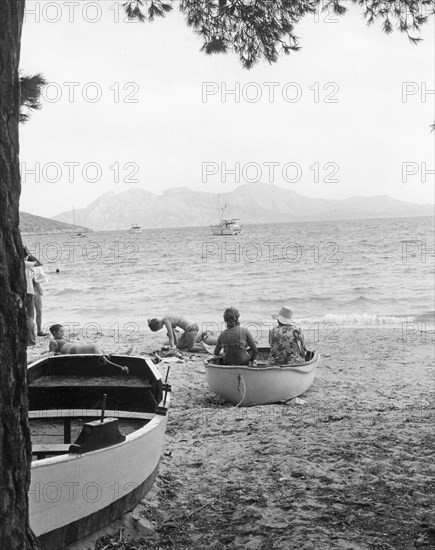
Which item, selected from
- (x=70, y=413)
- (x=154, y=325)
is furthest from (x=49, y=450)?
(x=154, y=325)

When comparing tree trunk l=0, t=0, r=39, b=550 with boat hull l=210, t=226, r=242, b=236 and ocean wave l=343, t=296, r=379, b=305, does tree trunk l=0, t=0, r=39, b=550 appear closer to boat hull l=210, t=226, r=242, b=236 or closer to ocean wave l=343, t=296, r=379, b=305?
ocean wave l=343, t=296, r=379, b=305

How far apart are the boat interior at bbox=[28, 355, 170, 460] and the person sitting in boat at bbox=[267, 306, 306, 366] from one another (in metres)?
2.70

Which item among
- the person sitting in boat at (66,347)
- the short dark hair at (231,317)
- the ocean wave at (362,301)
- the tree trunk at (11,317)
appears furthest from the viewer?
the ocean wave at (362,301)

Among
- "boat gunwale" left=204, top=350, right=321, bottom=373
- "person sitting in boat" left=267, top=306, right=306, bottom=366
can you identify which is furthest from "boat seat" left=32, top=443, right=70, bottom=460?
"person sitting in boat" left=267, top=306, right=306, bottom=366

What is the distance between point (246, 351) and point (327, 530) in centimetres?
462

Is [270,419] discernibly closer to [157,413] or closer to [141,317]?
[157,413]

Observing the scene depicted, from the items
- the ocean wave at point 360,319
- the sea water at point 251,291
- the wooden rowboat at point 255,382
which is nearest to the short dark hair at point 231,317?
the wooden rowboat at point 255,382

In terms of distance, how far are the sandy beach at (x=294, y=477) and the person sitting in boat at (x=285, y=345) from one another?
635 millimetres

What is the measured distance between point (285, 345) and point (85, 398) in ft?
12.6

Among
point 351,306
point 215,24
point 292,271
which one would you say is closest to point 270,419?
point 215,24

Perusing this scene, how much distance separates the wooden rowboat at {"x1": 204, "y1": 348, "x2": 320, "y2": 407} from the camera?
8.65 meters

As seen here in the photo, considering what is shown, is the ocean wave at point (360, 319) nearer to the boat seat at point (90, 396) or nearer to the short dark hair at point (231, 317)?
the short dark hair at point (231, 317)

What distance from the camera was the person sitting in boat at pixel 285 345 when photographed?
364 inches

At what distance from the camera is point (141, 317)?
22641mm
